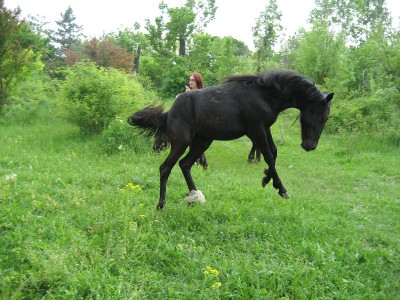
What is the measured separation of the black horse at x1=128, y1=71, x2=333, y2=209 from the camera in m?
4.93

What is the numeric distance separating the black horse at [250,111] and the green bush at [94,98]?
18.9 ft

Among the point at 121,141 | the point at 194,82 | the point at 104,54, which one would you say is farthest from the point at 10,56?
the point at 104,54

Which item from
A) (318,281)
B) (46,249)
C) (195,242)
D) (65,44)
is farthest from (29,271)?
(65,44)

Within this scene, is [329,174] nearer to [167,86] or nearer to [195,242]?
[195,242]

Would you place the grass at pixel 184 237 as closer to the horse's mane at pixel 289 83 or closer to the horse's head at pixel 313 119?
the horse's head at pixel 313 119

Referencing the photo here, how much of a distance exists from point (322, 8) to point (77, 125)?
4212 cm

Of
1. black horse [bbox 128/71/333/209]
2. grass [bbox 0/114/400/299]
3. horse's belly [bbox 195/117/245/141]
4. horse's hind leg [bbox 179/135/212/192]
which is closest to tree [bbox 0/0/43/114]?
grass [bbox 0/114/400/299]

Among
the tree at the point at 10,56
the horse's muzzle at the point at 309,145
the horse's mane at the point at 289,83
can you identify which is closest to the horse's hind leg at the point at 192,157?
the horse's mane at the point at 289,83

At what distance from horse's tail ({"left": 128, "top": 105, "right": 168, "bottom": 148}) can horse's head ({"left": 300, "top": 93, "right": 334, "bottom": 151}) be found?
2045mm

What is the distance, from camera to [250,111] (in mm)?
4945

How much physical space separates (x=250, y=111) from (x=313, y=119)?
2.77 ft

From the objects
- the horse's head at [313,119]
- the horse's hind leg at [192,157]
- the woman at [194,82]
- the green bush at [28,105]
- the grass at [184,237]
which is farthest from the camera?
the green bush at [28,105]

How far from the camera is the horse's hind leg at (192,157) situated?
5566 millimetres

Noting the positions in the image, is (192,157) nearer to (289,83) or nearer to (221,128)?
(221,128)
